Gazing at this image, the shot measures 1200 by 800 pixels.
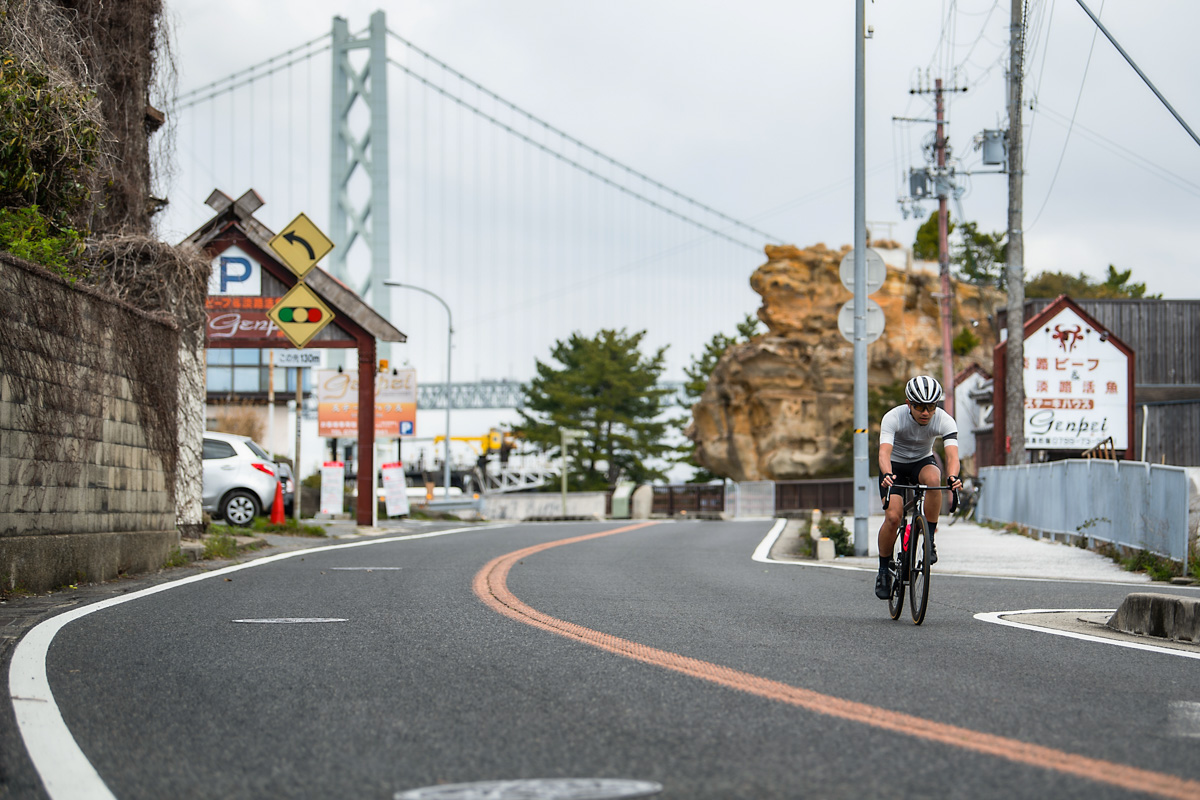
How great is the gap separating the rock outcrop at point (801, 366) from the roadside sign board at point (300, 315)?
Result: 41.9 meters

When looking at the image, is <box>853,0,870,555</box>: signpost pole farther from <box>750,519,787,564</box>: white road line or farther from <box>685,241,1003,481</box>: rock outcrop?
<box>685,241,1003,481</box>: rock outcrop

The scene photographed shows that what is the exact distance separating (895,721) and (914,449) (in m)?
4.21

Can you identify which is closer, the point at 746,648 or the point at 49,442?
the point at 746,648

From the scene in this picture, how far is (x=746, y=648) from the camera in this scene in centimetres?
639

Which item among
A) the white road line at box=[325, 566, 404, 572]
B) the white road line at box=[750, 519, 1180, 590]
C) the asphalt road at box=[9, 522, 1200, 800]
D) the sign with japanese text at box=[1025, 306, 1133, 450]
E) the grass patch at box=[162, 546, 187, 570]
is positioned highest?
the sign with japanese text at box=[1025, 306, 1133, 450]

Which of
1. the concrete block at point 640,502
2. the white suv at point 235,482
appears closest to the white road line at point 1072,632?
the white suv at point 235,482

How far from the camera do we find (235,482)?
65.9 feet

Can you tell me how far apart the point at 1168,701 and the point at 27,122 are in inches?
367

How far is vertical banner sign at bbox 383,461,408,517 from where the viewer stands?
28.4 meters

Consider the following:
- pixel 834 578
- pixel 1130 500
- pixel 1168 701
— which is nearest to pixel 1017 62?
pixel 1130 500

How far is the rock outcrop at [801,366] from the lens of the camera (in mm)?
57969

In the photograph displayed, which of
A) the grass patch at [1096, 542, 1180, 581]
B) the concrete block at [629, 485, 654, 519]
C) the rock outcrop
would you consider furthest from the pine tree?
the grass patch at [1096, 542, 1180, 581]

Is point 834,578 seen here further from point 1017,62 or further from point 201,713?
point 1017,62

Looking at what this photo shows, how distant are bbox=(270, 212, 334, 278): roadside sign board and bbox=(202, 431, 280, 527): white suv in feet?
12.9
